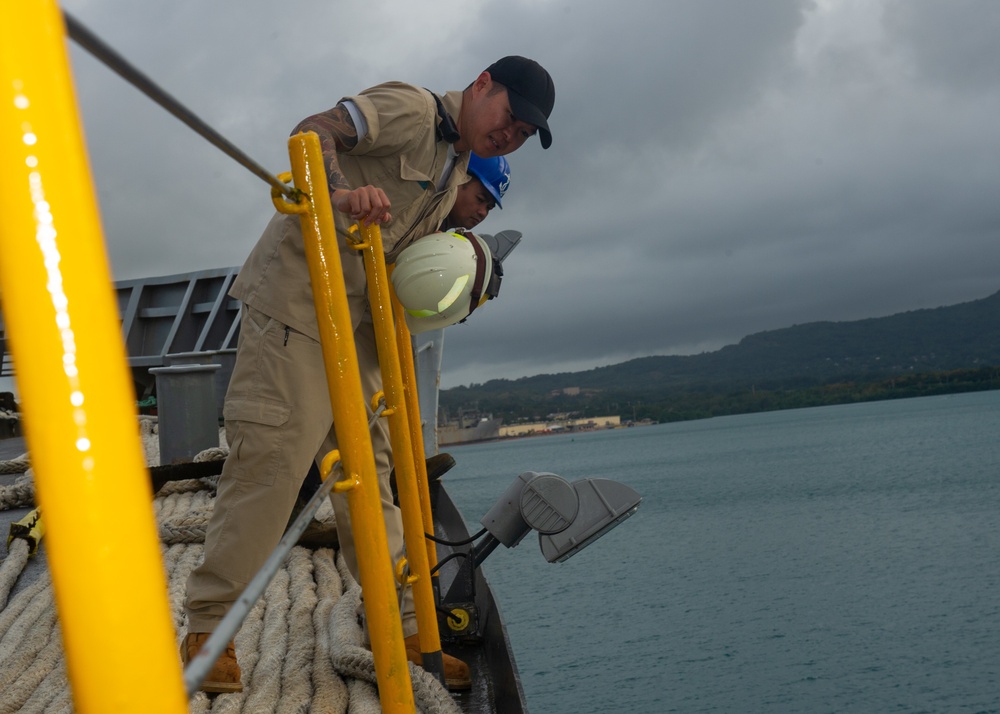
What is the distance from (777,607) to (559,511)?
15002 millimetres

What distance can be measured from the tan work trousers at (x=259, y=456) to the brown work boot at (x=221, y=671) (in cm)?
3

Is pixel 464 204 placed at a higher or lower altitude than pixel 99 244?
higher

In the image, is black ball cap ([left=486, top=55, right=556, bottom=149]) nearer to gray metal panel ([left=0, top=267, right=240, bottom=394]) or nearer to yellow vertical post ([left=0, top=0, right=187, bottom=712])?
yellow vertical post ([left=0, top=0, right=187, bottom=712])

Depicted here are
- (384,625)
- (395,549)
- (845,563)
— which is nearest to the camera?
(384,625)

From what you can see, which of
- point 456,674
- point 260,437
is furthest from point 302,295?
point 456,674

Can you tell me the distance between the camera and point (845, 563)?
20359mm

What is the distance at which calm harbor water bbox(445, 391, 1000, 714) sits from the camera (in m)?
12.3

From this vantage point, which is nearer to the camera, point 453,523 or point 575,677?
point 453,523

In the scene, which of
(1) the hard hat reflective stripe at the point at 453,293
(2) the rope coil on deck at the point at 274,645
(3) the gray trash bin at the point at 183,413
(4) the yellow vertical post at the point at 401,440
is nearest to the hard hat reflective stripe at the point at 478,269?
(1) the hard hat reflective stripe at the point at 453,293

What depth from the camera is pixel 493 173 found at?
3262 mm

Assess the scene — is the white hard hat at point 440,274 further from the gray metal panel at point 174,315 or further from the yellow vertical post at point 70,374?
the gray metal panel at point 174,315

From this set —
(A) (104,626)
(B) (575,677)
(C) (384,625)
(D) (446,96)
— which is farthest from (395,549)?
(B) (575,677)

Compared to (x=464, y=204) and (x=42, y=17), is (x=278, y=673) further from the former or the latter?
(x=42, y=17)

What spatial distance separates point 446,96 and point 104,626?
2.55m
